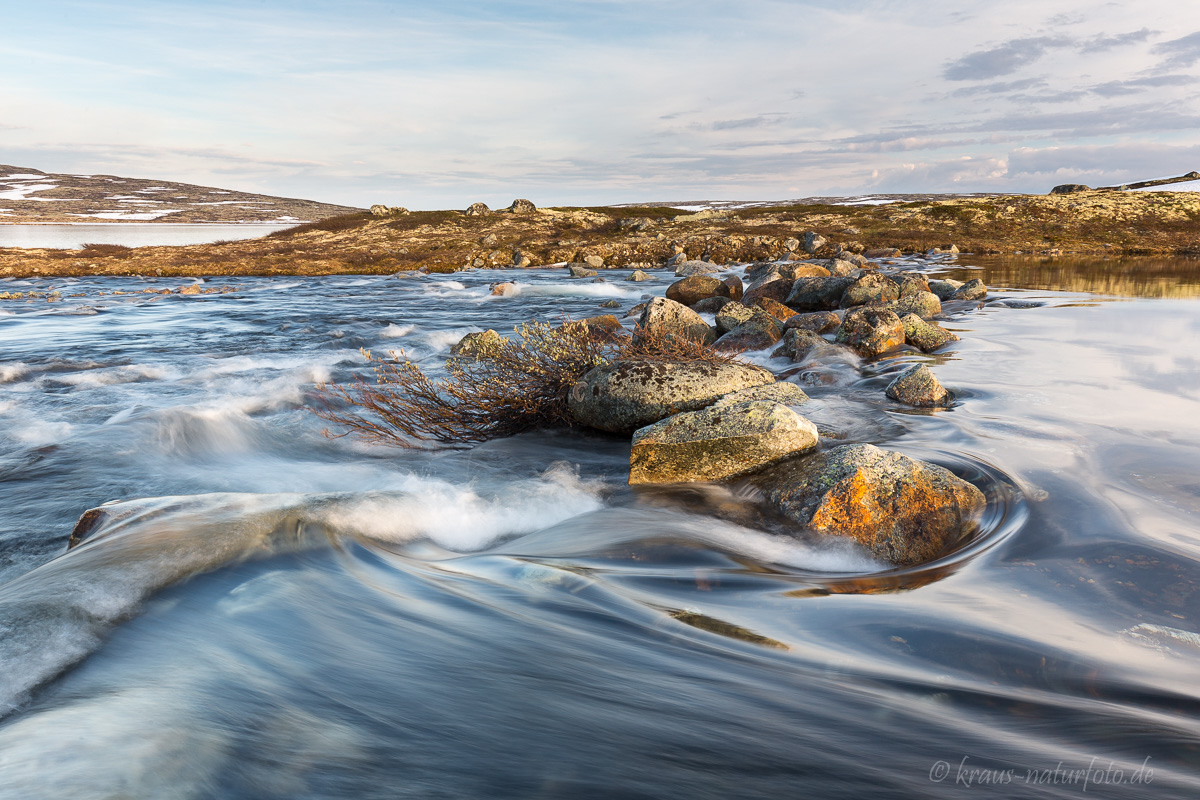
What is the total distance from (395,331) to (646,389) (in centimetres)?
1331

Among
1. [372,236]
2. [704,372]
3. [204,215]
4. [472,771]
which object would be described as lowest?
[472,771]

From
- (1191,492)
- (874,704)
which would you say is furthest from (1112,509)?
(874,704)

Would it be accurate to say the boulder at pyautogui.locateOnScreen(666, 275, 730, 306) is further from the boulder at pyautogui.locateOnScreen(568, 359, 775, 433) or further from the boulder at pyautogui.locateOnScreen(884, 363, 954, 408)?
the boulder at pyautogui.locateOnScreen(568, 359, 775, 433)

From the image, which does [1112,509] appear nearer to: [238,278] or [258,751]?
[258,751]

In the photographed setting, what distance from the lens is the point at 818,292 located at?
19.1 meters

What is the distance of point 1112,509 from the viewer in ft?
17.7

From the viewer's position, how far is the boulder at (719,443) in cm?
608

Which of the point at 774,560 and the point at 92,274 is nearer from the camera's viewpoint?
the point at 774,560

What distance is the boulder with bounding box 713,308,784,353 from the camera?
45.5 feet

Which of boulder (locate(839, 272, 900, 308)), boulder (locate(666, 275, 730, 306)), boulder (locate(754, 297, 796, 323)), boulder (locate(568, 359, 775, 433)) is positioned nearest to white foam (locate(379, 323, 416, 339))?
boulder (locate(666, 275, 730, 306))

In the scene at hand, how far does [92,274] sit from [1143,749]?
48.2 meters

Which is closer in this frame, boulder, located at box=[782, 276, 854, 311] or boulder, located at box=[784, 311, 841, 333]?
→ boulder, located at box=[784, 311, 841, 333]

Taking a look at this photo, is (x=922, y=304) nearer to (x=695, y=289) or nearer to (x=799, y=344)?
(x=695, y=289)

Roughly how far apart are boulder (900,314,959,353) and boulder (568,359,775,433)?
7091mm
